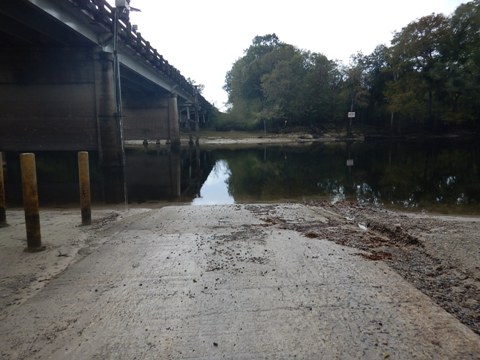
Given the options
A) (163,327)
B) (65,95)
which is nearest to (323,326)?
(163,327)

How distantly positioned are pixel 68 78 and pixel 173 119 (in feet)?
69.0

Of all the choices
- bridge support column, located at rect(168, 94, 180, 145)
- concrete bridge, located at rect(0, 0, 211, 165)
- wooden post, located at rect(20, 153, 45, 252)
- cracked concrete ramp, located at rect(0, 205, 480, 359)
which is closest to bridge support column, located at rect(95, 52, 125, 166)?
concrete bridge, located at rect(0, 0, 211, 165)

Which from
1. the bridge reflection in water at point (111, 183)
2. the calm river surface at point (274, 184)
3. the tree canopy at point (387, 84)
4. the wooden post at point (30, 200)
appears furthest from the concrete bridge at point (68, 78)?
the tree canopy at point (387, 84)

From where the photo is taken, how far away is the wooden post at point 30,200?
577cm

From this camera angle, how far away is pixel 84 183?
7.50m

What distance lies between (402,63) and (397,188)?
1690 inches

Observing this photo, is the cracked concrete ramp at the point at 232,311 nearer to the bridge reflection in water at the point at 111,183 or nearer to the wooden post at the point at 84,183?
the wooden post at the point at 84,183

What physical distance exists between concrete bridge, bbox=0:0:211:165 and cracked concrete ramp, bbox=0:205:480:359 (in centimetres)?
1478

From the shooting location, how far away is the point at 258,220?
8.22 metres

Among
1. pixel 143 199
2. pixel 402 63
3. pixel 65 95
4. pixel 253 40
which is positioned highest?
pixel 253 40

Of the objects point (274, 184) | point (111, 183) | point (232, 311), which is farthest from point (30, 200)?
point (274, 184)

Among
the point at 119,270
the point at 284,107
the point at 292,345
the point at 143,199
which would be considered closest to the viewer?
the point at 292,345

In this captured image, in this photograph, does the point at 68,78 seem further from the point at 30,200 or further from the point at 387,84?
the point at 387,84

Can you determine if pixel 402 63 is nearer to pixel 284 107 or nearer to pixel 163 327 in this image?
pixel 284 107
